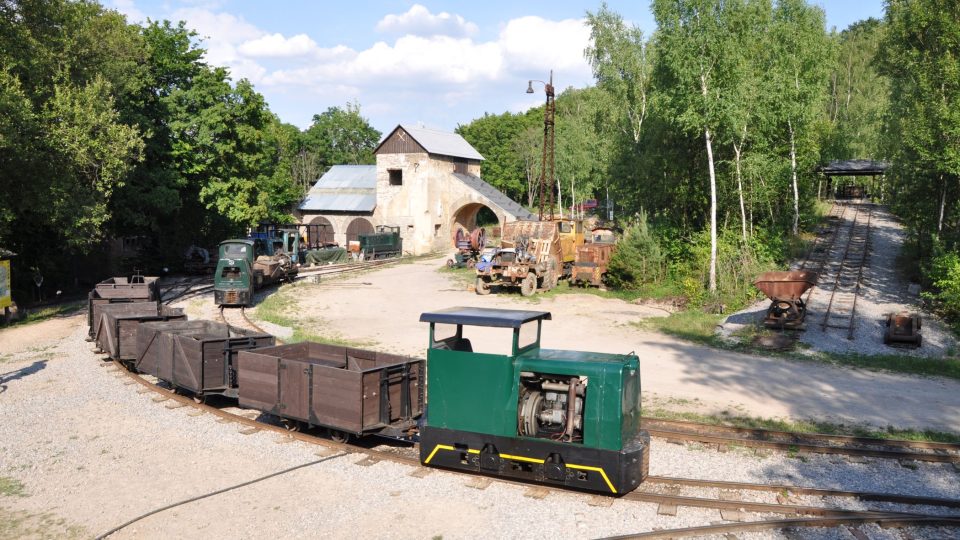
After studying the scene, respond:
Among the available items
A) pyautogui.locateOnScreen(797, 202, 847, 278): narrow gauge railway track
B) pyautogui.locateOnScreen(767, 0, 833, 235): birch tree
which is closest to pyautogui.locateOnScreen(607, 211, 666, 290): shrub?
pyautogui.locateOnScreen(797, 202, 847, 278): narrow gauge railway track

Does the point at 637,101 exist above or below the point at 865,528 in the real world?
above

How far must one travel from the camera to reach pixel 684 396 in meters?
14.4

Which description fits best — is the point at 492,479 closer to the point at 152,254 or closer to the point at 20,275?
the point at 20,275

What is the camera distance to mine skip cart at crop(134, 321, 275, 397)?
1265cm

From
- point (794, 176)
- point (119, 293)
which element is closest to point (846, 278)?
point (794, 176)

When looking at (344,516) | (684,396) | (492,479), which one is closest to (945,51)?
(684,396)

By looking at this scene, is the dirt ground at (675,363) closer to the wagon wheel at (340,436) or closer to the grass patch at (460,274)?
the wagon wheel at (340,436)

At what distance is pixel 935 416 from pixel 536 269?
17870 mm

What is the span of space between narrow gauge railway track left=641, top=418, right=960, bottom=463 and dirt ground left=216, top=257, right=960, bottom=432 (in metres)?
1.40

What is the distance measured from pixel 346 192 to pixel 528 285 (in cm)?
2761

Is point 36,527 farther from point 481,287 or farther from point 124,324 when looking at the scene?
point 481,287

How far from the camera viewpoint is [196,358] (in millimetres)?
12680

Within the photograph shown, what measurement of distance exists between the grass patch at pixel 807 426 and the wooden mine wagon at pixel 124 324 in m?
11.6

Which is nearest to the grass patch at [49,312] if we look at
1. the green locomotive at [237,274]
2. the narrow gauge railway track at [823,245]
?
the green locomotive at [237,274]
